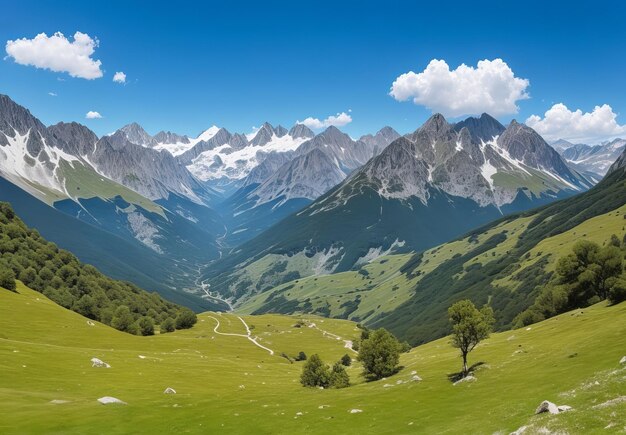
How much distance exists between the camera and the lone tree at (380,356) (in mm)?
101500

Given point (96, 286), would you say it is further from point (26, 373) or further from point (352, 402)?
point (352, 402)

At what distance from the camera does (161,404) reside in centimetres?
6244

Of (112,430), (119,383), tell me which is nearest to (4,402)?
(112,430)

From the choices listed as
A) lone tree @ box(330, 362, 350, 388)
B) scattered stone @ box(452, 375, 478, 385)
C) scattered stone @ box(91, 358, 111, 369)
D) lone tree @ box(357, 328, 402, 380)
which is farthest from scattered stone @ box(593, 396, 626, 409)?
scattered stone @ box(91, 358, 111, 369)

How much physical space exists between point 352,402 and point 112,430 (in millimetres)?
33322

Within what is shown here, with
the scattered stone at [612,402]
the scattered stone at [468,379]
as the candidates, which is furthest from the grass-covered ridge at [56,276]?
the scattered stone at [612,402]

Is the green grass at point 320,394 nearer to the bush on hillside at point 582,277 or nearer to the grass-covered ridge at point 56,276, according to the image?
the bush on hillside at point 582,277

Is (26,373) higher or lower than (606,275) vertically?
higher

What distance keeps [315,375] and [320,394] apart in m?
21.8

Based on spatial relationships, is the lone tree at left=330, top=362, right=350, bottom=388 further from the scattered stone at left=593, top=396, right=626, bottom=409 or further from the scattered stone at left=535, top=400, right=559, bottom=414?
the scattered stone at left=593, top=396, right=626, bottom=409

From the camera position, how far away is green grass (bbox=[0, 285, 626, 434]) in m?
45.7

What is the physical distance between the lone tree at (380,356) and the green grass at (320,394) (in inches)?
174

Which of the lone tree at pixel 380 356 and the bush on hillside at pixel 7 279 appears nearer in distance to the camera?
the lone tree at pixel 380 356

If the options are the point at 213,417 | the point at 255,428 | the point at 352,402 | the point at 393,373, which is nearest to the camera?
the point at 255,428
